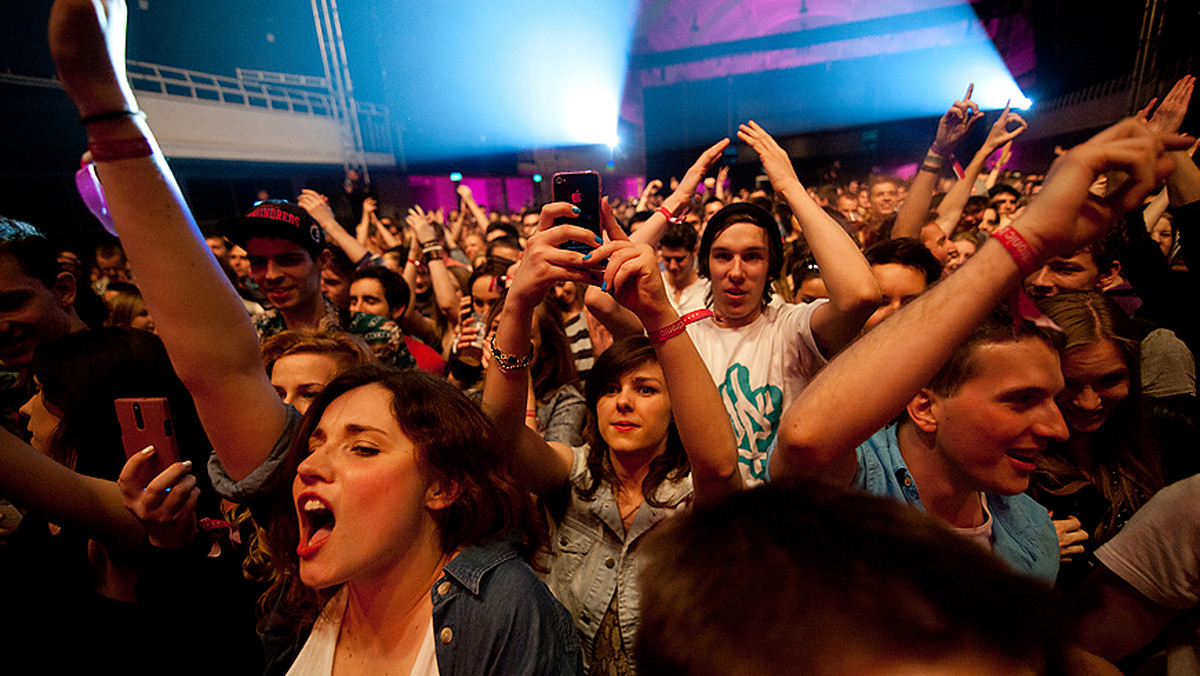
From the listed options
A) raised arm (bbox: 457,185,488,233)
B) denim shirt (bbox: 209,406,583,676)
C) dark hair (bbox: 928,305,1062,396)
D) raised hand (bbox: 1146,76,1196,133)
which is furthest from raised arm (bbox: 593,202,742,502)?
raised arm (bbox: 457,185,488,233)

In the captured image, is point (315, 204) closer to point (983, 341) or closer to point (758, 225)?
point (758, 225)

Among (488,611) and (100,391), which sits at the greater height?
(100,391)

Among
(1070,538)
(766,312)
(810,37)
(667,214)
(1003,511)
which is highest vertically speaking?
(810,37)

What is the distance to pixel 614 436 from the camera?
1.86 metres

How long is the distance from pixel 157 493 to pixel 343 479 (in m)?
0.44

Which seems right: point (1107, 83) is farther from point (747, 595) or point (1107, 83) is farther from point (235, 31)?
point (235, 31)

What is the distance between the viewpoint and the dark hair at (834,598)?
562mm

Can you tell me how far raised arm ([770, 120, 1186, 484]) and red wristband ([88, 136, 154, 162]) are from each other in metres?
1.32

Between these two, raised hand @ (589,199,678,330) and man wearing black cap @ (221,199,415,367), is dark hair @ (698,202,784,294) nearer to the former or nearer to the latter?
raised hand @ (589,199,678,330)

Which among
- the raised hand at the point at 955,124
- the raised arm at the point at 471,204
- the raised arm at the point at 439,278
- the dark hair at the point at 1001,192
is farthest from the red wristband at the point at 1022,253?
the dark hair at the point at 1001,192

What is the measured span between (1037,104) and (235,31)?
2072 cm

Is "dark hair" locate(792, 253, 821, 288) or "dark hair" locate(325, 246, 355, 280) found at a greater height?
"dark hair" locate(325, 246, 355, 280)

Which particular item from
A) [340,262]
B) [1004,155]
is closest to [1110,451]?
[1004,155]

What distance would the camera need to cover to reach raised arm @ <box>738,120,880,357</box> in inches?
67.1
